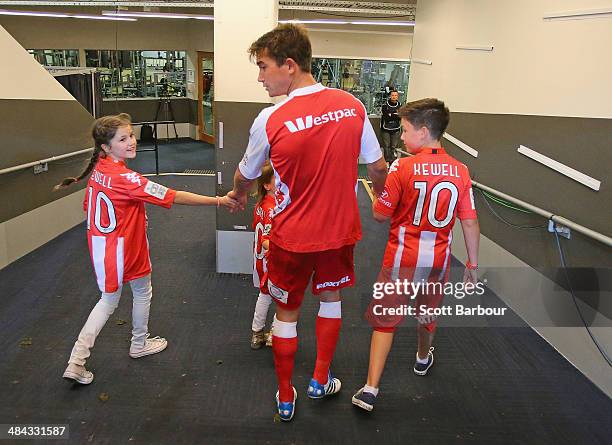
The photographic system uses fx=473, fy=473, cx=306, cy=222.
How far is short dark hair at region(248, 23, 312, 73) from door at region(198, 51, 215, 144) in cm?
924

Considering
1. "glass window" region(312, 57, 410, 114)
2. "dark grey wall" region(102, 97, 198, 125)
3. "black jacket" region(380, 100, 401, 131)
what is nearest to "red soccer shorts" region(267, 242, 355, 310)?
"black jacket" region(380, 100, 401, 131)

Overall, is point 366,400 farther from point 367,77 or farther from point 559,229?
point 367,77

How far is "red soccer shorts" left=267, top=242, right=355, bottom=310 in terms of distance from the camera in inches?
75.6

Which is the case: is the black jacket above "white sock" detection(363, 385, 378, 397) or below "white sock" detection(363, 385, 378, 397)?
above

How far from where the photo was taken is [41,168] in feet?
13.9

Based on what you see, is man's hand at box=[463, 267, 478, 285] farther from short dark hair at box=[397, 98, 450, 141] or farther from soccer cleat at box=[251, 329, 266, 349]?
soccer cleat at box=[251, 329, 266, 349]

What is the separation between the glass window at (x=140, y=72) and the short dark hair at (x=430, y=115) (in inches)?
395

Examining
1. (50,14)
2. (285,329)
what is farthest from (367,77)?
(285,329)

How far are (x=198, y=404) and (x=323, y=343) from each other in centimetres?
70

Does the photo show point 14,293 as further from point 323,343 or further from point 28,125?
point 323,343

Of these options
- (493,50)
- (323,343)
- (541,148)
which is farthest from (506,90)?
(323,343)

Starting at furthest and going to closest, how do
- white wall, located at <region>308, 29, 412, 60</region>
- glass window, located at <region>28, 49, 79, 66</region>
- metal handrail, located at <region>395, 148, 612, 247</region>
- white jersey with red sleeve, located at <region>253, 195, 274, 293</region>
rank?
1. glass window, located at <region>28, 49, 79, 66</region>
2. white wall, located at <region>308, 29, 412, 60</region>
3. white jersey with red sleeve, located at <region>253, 195, 274, 293</region>
4. metal handrail, located at <region>395, 148, 612, 247</region>

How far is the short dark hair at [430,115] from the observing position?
2098 mm

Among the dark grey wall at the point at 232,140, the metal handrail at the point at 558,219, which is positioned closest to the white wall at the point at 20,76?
the dark grey wall at the point at 232,140
